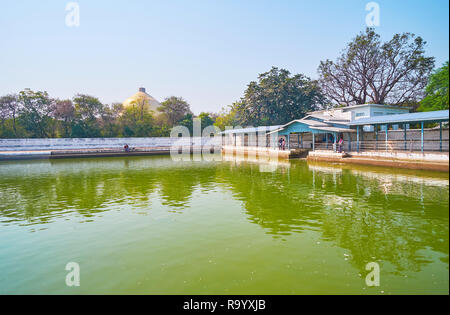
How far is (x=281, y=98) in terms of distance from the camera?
37688mm

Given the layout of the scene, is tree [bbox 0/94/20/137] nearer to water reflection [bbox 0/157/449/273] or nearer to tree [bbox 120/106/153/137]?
tree [bbox 120/106/153/137]

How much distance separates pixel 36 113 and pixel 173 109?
22478mm

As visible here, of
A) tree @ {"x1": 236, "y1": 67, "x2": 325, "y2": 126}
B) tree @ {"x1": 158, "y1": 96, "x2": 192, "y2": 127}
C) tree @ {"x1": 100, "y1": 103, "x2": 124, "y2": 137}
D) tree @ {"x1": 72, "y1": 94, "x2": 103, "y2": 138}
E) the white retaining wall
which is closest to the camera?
the white retaining wall

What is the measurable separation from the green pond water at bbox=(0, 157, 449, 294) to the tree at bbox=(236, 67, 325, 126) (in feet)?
90.7

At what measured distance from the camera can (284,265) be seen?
4988mm

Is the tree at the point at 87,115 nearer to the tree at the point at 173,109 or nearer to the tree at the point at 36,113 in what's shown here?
the tree at the point at 36,113

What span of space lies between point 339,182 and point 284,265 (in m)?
8.89

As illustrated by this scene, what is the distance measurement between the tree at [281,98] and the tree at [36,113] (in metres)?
30.0

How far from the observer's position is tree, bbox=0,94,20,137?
39.1 metres

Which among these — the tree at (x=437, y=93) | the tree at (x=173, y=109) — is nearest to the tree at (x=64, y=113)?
the tree at (x=173, y=109)

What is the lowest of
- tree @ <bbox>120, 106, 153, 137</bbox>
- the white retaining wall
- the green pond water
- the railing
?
the green pond water

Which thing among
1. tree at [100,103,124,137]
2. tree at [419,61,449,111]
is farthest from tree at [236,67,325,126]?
tree at [100,103,124,137]
